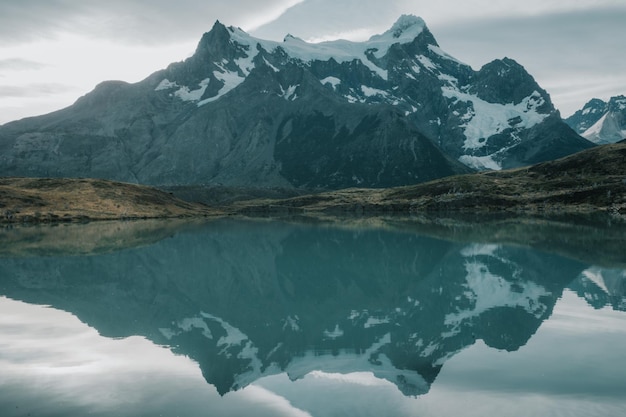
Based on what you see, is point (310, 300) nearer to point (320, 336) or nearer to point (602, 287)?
point (320, 336)

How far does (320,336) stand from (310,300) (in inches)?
520

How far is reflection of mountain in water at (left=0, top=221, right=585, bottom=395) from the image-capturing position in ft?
106

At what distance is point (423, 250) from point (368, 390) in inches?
2612

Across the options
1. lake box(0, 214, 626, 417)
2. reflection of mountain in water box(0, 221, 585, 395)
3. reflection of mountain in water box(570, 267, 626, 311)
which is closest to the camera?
lake box(0, 214, 626, 417)

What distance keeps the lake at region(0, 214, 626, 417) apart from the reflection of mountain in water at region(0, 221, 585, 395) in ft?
0.77

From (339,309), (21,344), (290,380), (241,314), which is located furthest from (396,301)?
(21,344)

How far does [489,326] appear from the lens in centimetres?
3844

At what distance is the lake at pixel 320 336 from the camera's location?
24406 mm

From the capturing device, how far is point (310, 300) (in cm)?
5038

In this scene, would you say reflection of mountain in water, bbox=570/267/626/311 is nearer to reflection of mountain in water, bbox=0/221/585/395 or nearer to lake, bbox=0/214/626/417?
lake, bbox=0/214/626/417

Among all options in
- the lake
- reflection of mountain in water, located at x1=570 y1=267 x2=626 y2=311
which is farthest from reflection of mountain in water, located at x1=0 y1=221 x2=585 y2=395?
reflection of mountain in water, located at x1=570 y1=267 x2=626 y2=311

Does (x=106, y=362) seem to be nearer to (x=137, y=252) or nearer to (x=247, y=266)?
(x=247, y=266)

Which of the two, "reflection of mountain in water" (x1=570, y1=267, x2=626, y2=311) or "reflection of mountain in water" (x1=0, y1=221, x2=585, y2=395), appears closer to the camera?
"reflection of mountain in water" (x1=0, y1=221, x2=585, y2=395)

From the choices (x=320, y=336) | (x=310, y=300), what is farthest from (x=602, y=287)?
(x=320, y=336)
